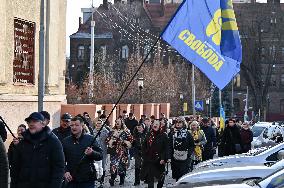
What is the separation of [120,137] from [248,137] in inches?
159

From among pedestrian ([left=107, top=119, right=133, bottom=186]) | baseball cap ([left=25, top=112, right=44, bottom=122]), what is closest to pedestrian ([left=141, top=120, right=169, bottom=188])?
pedestrian ([left=107, top=119, right=133, bottom=186])

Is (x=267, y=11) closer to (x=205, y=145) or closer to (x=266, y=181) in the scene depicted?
(x=205, y=145)

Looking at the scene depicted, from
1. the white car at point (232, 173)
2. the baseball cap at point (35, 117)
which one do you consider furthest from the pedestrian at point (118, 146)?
the baseball cap at point (35, 117)

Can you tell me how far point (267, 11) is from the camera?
8788 centimetres

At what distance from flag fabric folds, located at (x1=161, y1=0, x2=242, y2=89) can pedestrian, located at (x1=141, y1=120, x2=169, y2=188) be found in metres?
1.84

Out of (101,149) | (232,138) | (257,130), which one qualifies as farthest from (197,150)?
(257,130)

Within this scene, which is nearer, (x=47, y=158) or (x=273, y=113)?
(x=47, y=158)

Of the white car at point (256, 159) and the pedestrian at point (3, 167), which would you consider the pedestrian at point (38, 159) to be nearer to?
the pedestrian at point (3, 167)

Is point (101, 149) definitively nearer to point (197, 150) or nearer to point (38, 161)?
point (38, 161)

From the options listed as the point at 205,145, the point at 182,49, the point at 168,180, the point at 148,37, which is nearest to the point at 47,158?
the point at 182,49

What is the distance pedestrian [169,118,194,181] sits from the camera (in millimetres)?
16344

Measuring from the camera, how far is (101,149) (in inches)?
430

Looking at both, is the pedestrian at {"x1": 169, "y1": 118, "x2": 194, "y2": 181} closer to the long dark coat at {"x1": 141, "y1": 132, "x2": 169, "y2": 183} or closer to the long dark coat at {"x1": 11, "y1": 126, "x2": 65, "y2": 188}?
the long dark coat at {"x1": 141, "y1": 132, "x2": 169, "y2": 183}

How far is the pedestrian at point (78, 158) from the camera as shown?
34.3ft
